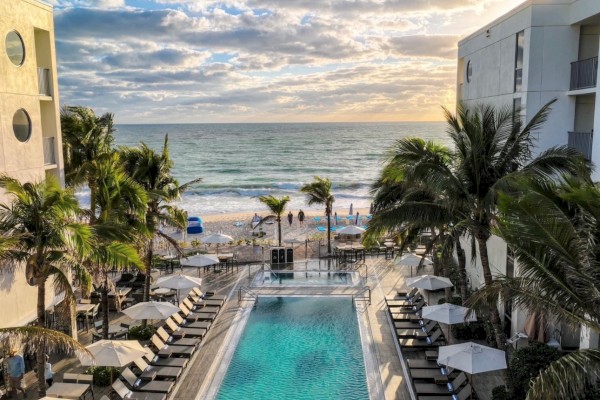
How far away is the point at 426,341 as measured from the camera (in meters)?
15.4

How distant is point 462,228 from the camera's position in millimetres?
12695

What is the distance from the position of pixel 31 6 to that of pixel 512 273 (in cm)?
1764

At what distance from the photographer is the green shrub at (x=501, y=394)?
1172 centimetres

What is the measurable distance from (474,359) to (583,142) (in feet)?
23.4

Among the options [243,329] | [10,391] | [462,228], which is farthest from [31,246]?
[462,228]

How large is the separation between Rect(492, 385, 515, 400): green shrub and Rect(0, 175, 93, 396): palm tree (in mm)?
9534

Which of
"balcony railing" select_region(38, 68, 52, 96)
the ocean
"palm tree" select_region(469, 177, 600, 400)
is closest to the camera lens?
"palm tree" select_region(469, 177, 600, 400)

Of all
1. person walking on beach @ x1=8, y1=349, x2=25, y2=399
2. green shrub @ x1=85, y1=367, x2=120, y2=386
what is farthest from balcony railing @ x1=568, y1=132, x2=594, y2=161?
person walking on beach @ x1=8, y1=349, x2=25, y2=399

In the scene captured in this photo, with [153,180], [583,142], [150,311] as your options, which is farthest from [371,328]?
[153,180]

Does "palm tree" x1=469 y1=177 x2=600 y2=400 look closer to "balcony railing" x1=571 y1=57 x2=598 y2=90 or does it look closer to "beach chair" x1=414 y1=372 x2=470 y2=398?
"beach chair" x1=414 y1=372 x2=470 y2=398

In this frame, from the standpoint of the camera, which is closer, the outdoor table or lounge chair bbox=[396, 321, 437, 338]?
the outdoor table

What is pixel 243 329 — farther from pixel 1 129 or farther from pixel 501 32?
pixel 501 32

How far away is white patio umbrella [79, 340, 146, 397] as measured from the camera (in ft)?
39.4

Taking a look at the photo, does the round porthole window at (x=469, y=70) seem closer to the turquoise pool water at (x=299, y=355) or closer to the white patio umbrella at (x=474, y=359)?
the turquoise pool water at (x=299, y=355)
